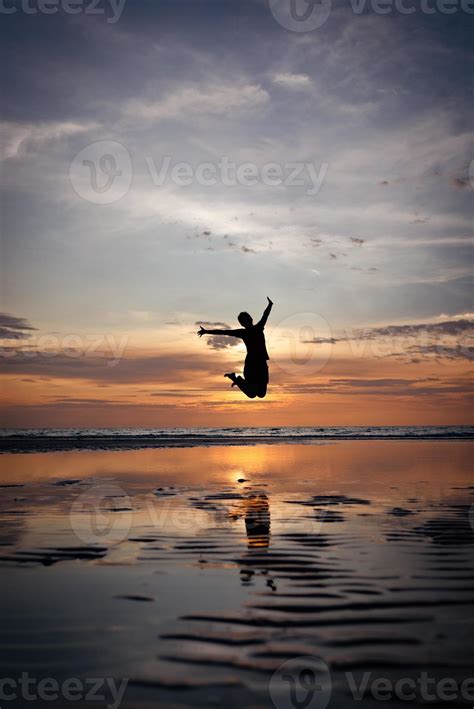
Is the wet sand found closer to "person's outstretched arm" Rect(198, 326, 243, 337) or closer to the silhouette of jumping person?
the silhouette of jumping person

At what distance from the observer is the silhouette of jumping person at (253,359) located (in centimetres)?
1439

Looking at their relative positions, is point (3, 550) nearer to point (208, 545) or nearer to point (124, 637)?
point (208, 545)

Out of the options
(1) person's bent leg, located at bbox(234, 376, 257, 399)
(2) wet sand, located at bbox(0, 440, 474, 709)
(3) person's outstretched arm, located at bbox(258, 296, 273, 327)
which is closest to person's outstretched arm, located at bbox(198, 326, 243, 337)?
(3) person's outstretched arm, located at bbox(258, 296, 273, 327)

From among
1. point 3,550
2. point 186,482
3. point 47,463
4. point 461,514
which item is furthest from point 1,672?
point 47,463

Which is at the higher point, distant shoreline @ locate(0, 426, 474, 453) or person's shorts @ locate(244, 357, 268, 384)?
person's shorts @ locate(244, 357, 268, 384)

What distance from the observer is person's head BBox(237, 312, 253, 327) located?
14.3 m

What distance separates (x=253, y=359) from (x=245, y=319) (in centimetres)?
105

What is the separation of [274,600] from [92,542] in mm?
3863

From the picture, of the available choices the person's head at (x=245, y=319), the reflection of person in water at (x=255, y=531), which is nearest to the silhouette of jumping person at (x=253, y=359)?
the person's head at (x=245, y=319)

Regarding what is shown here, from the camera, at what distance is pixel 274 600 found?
233 inches

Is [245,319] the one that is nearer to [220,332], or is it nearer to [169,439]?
[220,332]

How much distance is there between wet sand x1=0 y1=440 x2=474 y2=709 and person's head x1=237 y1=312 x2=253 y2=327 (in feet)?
13.4

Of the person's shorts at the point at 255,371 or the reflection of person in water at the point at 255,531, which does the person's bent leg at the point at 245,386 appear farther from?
the reflection of person in water at the point at 255,531

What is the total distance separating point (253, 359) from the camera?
1473 centimetres
